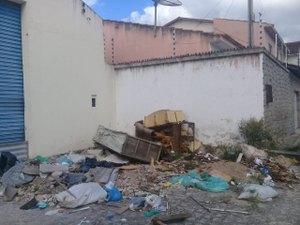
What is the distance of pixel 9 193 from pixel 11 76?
3.71 metres

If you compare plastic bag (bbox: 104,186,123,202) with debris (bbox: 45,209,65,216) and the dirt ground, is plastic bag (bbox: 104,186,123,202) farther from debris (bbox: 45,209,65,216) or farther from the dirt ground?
debris (bbox: 45,209,65,216)

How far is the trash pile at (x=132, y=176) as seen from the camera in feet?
21.4

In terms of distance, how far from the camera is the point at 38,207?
21.1 feet

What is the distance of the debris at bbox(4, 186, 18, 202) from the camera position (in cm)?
698

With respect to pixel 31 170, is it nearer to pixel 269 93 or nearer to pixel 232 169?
pixel 232 169

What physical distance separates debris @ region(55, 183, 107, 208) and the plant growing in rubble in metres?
5.26

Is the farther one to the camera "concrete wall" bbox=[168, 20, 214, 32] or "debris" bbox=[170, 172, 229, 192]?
"concrete wall" bbox=[168, 20, 214, 32]

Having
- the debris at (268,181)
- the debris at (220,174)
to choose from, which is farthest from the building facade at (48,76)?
the debris at (268,181)

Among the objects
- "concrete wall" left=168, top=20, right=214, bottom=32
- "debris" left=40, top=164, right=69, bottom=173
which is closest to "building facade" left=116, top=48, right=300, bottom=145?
"debris" left=40, top=164, right=69, bottom=173

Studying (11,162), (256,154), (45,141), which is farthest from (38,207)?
(256,154)

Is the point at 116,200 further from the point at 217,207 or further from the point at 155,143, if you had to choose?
the point at 155,143

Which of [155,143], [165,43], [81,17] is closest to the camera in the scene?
[155,143]

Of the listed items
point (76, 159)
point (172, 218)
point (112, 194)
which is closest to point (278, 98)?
point (76, 159)

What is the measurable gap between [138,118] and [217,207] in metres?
7.27
